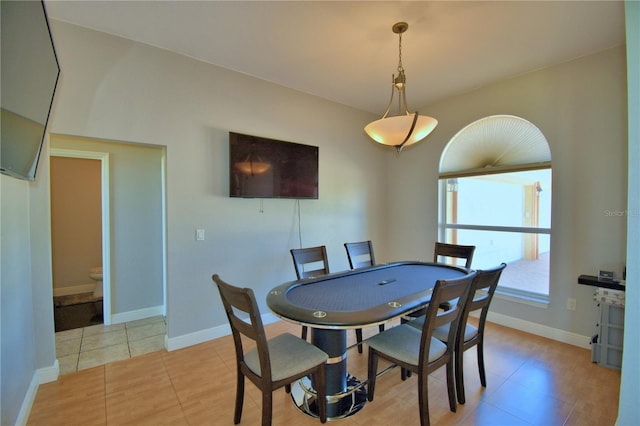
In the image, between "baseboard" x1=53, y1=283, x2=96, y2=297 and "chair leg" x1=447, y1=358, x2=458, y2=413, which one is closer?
"chair leg" x1=447, y1=358, x2=458, y2=413

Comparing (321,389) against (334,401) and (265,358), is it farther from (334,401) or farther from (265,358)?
→ (265,358)

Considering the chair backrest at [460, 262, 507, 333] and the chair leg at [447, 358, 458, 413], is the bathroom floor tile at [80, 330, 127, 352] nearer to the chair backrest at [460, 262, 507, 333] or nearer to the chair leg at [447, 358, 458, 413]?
the chair leg at [447, 358, 458, 413]

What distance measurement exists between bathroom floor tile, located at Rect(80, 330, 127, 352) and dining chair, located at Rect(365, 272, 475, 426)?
2.65 metres

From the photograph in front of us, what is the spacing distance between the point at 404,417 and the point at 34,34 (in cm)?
301

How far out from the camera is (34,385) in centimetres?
212

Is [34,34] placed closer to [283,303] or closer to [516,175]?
[283,303]

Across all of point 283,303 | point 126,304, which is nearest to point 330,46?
point 283,303

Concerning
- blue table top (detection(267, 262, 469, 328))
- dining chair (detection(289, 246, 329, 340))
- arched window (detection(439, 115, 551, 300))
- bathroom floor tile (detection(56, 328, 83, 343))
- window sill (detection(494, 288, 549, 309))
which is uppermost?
arched window (detection(439, 115, 551, 300))

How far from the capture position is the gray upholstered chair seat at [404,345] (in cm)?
179

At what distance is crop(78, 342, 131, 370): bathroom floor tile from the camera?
2.53 meters

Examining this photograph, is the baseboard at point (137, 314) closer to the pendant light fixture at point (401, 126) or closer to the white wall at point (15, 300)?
the white wall at point (15, 300)

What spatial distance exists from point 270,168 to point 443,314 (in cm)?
235

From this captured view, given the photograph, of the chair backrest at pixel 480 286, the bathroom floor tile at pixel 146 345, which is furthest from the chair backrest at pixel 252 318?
the bathroom floor tile at pixel 146 345

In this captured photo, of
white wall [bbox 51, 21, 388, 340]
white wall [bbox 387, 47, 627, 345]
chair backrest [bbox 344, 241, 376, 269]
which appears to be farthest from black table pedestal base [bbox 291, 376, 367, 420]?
white wall [bbox 387, 47, 627, 345]
